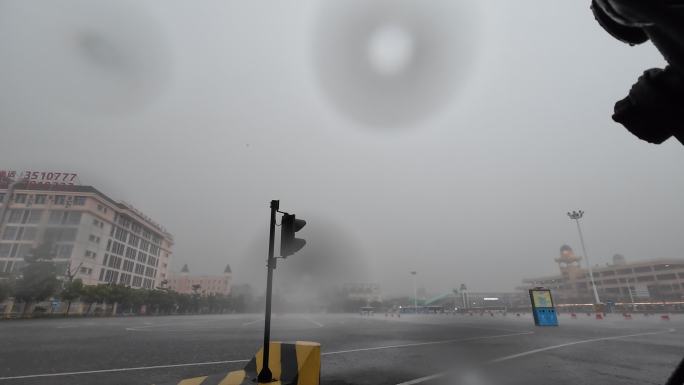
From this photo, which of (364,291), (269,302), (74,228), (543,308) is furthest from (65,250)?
(364,291)

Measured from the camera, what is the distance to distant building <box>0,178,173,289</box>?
64.9 m

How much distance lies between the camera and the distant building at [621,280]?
79.8m

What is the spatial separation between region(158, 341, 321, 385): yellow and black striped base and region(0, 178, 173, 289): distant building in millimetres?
60384

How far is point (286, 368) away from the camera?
4555mm

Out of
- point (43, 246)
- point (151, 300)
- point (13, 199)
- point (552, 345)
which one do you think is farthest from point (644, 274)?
point (13, 199)

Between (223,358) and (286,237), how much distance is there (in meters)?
5.47

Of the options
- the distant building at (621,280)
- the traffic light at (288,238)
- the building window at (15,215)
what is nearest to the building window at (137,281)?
the building window at (15,215)

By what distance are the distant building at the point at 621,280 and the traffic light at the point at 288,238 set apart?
268 ft

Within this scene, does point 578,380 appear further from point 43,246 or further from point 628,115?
point 43,246

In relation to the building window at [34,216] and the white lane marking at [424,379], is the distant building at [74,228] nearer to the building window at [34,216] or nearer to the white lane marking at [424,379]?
the building window at [34,216]

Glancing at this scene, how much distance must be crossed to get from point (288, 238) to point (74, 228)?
8766 centimetres

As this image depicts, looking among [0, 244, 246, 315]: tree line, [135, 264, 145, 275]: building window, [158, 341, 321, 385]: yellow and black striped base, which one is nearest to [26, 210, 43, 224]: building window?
[0, 244, 246, 315]: tree line

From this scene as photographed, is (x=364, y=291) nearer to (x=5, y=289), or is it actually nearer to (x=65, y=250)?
(x=65, y=250)

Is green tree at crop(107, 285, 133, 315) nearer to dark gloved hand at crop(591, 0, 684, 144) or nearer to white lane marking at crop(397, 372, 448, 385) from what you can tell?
white lane marking at crop(397, 372, 448, 385)
